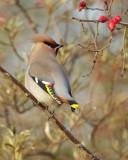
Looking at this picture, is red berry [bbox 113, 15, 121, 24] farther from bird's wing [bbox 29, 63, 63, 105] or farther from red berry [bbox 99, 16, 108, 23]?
bird's wing [bbox 29, 63, 63, 105]

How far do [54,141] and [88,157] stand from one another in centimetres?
113

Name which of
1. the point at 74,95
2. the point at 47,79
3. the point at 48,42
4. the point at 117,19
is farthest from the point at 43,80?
the point at 117,19

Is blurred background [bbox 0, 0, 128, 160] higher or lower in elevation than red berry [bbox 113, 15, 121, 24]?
lower

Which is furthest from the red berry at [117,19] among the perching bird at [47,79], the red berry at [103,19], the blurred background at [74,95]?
the blurred background at [74,95]

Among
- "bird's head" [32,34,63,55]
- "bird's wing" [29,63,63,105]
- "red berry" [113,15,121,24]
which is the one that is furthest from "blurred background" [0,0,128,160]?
"red berry" [113,15,121,24]

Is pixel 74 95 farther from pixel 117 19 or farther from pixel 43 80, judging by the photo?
pixel 117 19

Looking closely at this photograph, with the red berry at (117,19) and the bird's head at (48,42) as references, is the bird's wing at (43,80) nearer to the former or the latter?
the bird's head at (48,42)

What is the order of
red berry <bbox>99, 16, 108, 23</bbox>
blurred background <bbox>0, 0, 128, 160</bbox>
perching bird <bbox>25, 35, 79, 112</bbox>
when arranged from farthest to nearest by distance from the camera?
blurred background <bbox>0, 0, 128, 160</bbox> < perching bird <bbox>25, 35, 79, 112</bbox> < red berry <bbox>99, 16, 108, 23</bbox>

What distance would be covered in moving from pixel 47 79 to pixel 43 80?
35mm

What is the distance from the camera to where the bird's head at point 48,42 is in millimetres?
4082

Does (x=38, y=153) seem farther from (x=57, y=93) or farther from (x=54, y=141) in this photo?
(x=57, y=93)

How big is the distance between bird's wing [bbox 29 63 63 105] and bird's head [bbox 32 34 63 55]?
31cm

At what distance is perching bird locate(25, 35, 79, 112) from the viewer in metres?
3.49

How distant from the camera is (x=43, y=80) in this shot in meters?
3.66
